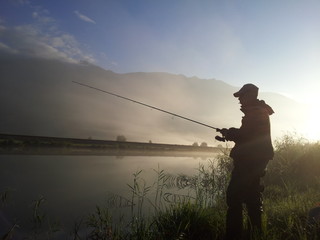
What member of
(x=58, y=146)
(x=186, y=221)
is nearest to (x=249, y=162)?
(x=186, y=221)

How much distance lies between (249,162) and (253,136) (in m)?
0.45

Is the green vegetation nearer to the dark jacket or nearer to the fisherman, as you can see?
the fisherman

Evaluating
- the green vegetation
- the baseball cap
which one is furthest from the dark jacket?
the green vegetation

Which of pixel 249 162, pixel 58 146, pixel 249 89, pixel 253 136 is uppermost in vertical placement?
pixel 249 89

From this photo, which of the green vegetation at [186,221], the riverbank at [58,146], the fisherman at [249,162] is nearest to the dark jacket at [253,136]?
the fisherman at [249,162]

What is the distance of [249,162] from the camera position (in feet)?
15.6

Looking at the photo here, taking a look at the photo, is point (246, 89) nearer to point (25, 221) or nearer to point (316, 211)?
point (316, 211)

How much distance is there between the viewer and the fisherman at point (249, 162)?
15.4 ft

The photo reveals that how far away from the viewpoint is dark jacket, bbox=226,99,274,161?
477 centimetres

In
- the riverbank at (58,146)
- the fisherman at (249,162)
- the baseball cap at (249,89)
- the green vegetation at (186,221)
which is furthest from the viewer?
the riverbank at (58,146)

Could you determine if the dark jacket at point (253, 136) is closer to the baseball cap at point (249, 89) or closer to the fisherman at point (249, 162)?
the fisherman at point (249, 162)

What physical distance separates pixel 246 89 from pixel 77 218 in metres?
6.13

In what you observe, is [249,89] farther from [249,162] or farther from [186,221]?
[186,221]

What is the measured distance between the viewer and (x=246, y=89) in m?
5.09
